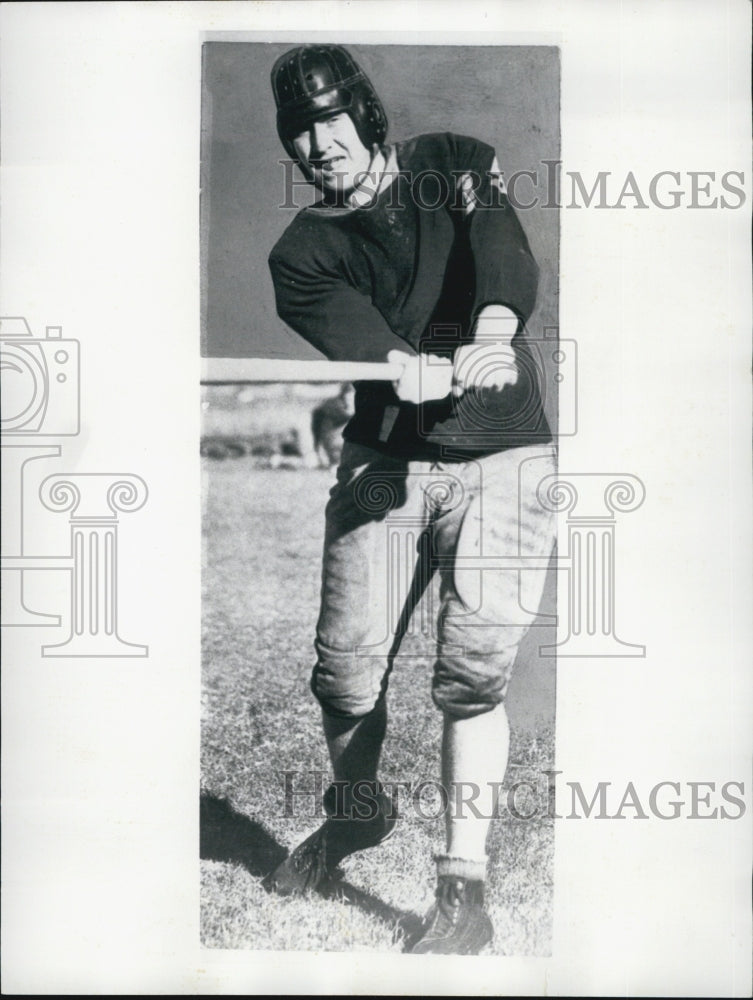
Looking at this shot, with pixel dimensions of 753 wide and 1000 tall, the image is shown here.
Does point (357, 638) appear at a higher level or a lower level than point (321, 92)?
lower

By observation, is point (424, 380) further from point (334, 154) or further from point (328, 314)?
point (334, 154)

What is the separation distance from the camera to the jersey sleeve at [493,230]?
3318 millimetres

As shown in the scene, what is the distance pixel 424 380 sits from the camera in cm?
330

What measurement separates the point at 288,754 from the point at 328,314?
141 cm

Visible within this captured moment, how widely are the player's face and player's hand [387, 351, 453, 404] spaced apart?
61 centimetres

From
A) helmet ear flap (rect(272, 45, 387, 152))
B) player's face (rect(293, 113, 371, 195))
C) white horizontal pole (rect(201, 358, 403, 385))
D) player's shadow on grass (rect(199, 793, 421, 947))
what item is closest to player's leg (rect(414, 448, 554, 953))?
white horizontal pole (rect(201, 358, 403, 385))

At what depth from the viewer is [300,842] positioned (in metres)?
3.34

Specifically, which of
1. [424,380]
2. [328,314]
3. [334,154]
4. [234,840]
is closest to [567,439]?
[424,380]

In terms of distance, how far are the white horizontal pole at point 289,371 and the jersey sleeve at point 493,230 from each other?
0.43m

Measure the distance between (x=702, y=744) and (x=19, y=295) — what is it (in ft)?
8.61

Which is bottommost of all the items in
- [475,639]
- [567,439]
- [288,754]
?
[288,754]

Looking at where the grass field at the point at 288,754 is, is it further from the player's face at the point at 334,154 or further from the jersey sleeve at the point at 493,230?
the player's face at the point at 334,154

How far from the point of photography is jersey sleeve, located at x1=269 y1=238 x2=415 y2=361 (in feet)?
10.9

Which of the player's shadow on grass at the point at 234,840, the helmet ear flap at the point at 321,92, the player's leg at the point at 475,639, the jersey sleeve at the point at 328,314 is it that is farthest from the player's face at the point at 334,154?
the player's shadow on grass at the point at 234,840
